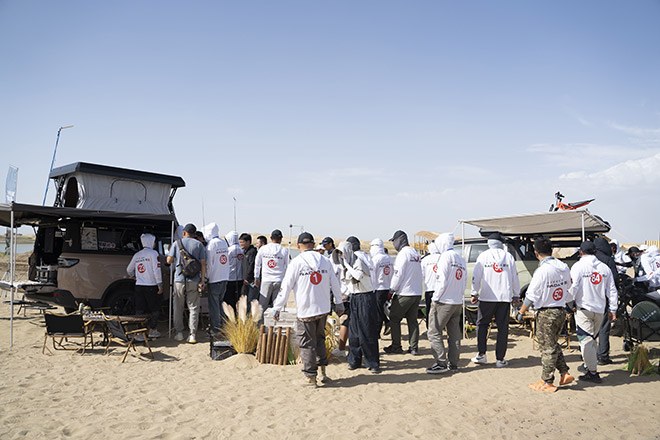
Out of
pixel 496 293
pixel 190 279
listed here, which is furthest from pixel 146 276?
pixel 496 293

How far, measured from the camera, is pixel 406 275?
295 inches

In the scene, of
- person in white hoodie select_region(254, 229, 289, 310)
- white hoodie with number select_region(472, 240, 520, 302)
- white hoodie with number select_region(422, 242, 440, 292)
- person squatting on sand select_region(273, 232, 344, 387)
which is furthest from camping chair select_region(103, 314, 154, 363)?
white hoodie with number select_region(472, 240, 520, 302)

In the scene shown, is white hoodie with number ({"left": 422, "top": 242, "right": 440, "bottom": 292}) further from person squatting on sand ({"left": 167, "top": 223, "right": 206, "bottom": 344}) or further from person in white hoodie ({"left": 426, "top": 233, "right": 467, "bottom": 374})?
person squatting on sand ({"left": 167, "top": 223, "right": 206, "bottom": 344})

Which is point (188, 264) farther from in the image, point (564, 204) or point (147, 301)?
point (564, 204)

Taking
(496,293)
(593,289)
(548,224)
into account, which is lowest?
(496,293)

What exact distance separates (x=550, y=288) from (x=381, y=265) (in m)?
2.67

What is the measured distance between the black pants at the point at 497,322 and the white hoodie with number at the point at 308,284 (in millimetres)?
2522

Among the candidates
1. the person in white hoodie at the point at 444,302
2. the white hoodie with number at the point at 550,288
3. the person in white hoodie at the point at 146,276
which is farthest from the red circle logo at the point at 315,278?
the person in white hoodie at the point at 146,276

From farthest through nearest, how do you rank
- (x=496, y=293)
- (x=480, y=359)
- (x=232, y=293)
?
(x=232, y=293)
(x=480, y=359)
(x=496, y=293)

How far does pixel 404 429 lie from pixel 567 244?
308 inches

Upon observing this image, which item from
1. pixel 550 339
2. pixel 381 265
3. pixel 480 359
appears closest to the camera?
pixel 550 339

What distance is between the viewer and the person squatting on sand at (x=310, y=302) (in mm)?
6004

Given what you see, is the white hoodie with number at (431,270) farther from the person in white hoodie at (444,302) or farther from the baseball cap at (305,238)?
the baseball cap at (305,238)

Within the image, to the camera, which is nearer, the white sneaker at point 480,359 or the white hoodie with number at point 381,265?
the white sneaker at point 480,359
